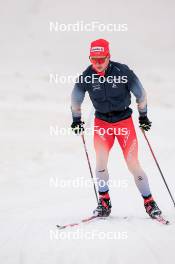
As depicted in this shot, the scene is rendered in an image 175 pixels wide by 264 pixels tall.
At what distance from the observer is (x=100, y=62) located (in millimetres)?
7242

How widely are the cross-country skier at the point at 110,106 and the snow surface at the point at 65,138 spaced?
0.48 metres

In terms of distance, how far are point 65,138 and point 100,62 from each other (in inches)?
456

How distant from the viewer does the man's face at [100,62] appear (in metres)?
7.22

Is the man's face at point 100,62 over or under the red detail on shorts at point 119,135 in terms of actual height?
over

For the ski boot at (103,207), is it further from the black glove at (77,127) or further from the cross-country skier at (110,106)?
the black glove at (77,127)

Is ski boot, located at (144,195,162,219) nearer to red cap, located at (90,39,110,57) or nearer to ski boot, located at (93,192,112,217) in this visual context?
ski boot, located at (93,192,112,217)

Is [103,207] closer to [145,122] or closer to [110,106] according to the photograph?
[145,122]

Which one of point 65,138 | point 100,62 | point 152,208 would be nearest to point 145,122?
point 100,62

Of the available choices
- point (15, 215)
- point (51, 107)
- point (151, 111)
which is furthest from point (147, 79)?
point (15, 215)

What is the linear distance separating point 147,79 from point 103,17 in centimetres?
1036

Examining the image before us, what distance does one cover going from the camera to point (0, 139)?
59.1 ft

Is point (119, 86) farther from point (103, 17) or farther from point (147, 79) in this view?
point (103, 17)

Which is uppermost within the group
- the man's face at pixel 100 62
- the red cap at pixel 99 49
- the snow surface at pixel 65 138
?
the red cap at pixel 99 49

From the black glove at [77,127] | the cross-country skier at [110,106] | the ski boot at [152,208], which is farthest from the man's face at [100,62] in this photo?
the ski boot at [152,208]
